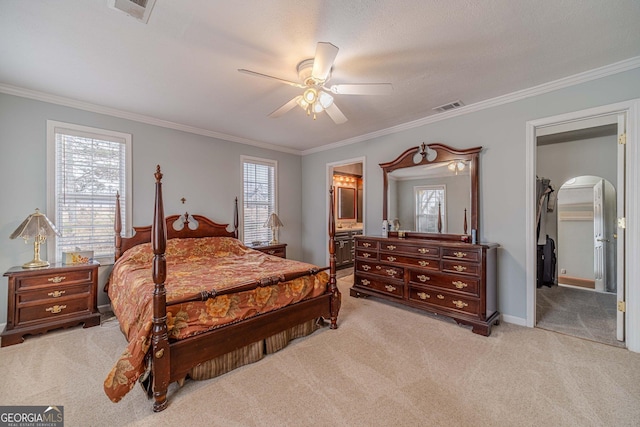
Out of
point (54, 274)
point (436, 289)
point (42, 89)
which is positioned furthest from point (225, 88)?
point (436, 289)

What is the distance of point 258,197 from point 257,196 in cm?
3

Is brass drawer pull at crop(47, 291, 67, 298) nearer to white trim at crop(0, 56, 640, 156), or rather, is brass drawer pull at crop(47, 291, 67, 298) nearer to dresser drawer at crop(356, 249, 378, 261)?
white trim at crop(0, 56, 640, 156)

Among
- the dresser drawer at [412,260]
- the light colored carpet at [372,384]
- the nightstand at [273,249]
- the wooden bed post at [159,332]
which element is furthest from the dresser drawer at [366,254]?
the wooden bed post at [159,332]

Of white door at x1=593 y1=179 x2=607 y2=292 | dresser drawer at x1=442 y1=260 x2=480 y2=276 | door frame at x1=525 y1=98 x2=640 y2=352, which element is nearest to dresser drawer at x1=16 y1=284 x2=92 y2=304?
dresser drawer at x1=442 y1=260 x2=480 y2=276

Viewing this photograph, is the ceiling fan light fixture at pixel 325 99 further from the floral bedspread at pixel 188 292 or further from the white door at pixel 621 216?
the white door at pixel 621 216

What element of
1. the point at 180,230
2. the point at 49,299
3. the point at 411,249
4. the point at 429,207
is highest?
the point at 429,207

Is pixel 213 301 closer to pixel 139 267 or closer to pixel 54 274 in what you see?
pixel 139 267

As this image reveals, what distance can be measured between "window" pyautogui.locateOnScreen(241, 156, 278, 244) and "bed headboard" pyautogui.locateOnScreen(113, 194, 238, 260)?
35 cm

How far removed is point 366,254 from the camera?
403 centimetres

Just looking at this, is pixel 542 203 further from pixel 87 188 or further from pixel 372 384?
pixel 87 188

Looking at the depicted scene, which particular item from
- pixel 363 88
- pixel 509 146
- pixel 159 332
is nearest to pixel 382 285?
pixel 509 146

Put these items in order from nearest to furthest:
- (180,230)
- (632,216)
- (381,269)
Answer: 1. (632,216)
2. (381,269)
3. (180,230)

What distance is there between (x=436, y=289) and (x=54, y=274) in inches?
172

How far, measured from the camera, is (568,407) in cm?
178
